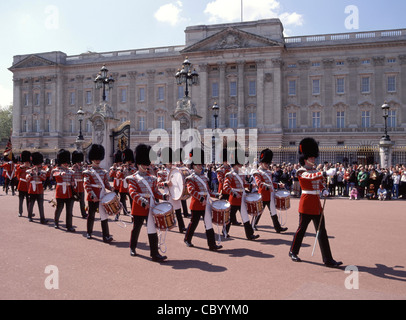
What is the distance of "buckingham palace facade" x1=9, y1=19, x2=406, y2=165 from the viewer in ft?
133

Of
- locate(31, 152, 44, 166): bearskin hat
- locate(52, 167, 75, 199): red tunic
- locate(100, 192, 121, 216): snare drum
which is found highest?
locate(31, 152, 44, 166): bearskin hat

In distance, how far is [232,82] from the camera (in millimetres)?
44219

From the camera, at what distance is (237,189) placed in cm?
885

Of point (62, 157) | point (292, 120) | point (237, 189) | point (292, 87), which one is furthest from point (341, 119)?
point (62, 157)

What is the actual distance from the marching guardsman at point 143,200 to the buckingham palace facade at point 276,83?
33876 millimetres

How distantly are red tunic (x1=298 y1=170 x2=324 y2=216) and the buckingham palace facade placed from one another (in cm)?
3381

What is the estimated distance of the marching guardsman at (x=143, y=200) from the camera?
680cm

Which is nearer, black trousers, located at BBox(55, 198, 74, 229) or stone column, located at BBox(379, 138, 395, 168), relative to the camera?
black trousers, located at BBox(55, 198, 74, 229)

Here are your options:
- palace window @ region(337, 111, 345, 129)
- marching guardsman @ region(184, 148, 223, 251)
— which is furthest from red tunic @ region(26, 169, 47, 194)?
palace window @ region(337, 111, 345, 129)

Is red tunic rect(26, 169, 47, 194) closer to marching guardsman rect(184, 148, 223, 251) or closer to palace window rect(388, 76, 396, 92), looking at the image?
marching guardsman rect(184, 148, 223, 251)

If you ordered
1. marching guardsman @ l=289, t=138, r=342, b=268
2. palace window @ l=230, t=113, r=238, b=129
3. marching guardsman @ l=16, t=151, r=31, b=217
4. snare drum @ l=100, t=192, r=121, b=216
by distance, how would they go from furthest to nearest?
palace window @ l=230, t=113, r=238, b=129 < marching guardsman @ l=16, t=151, r=31, b=217 < snare drum @ l=100, t=192, r=121, b=216 < marching guardsman @ l=289, t=138, r=342, b=268

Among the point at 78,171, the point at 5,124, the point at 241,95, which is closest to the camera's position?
the point at 78,171

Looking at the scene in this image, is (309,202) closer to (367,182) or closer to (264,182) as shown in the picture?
(264,182)

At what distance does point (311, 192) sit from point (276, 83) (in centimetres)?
3684
